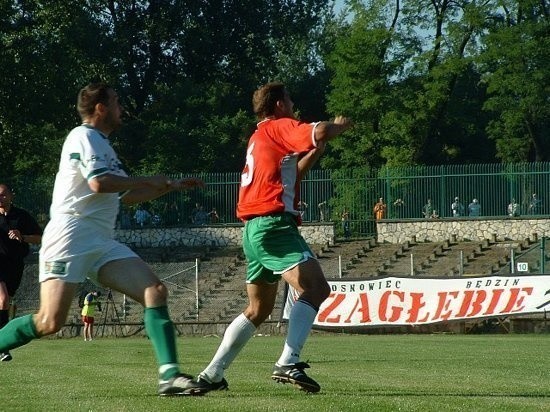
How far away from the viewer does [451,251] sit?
42.3m

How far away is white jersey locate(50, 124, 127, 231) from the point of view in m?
8.06

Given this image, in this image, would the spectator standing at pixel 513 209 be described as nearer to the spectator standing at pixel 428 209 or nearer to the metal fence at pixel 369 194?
the metal fence at pixel 369 194

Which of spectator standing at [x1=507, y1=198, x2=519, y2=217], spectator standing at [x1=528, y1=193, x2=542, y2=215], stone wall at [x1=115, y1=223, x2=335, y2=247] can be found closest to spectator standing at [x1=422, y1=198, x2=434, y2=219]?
spectator standing at [x1=507, y1=198, x2=519, y2=217]

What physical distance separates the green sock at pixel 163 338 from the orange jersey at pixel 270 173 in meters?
1.13

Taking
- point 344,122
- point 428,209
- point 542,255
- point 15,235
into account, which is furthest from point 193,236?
point 344,122

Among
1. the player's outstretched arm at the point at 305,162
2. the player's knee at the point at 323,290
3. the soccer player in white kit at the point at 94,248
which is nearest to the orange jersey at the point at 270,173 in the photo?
the player's outstretched arm at the point at 305,162

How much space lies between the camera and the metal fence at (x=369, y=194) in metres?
44.1

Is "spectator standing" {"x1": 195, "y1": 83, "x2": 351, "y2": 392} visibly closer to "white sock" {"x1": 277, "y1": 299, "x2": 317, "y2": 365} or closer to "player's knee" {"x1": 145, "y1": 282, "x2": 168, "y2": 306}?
"white sock" {"x1": 277, "y1": 299, "x2": 317, "y2": 365}

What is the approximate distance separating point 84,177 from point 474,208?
122 feet

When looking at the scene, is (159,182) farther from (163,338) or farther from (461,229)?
(461,229)

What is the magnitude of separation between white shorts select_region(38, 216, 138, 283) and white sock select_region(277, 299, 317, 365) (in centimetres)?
138

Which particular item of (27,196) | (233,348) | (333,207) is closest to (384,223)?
(333,207)

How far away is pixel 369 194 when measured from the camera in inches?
1802

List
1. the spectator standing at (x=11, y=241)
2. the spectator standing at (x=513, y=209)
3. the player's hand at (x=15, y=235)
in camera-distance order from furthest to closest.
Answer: the spectator standing at (x=513, y=209), the spectator standing at (x=11, y=241), the player's hand at (x=15, y=235)
